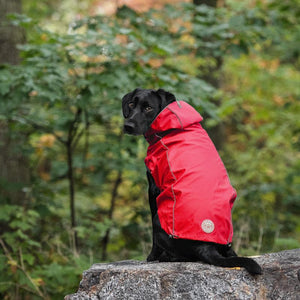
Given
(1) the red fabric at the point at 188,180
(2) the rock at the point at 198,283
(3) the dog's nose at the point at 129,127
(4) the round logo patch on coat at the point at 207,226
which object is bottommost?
(2) the rock at the point at 198,283

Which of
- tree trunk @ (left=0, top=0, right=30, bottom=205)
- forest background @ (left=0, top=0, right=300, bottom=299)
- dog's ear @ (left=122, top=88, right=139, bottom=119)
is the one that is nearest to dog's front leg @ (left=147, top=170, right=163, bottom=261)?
dog's ear @ (left=122, top=88, right=139, bottom=119)

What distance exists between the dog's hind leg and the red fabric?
75 millimetres

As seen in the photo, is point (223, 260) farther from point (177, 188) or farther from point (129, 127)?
point (129, 127)

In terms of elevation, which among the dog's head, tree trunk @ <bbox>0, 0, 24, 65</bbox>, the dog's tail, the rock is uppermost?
tree trunk @ <bbox>0, 0, 24, 65</bbox>

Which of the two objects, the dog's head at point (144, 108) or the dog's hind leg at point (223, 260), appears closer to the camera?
the dog's hind leg at point (223, 260)

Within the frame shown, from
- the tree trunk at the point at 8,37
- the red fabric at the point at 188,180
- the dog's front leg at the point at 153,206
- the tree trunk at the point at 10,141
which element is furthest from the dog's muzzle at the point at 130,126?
the tree trunk at the point at 8,37

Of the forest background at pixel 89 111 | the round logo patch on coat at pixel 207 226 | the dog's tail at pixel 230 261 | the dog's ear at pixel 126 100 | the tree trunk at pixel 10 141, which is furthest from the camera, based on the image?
the tree trunk at pixel 10 141

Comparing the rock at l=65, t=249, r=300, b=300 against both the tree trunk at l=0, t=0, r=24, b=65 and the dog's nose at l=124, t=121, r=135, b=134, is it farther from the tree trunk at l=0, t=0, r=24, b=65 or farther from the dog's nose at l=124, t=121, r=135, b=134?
the tree trunk at l=0, t=0, r=24, b=65

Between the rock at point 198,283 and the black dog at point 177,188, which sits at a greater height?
the black dog at point 177,188

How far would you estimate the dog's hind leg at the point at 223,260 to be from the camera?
2.54 metres

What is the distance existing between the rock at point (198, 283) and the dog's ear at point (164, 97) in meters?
1.27

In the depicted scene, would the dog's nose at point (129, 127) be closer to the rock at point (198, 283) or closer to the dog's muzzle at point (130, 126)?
the dog's muzzle at point (130, 126)

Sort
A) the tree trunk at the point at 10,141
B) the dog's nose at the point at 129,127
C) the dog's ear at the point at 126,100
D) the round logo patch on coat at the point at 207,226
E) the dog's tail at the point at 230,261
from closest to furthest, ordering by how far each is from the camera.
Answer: the dog's tail at the point at 230,261 < the round logo patch on coat at the point at 207,226 < the dog's nose at the point at 129,127 < the dog's ear at the point at 126,100 < the tree trunk at the point at 10,141

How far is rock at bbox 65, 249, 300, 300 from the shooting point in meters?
2.56
